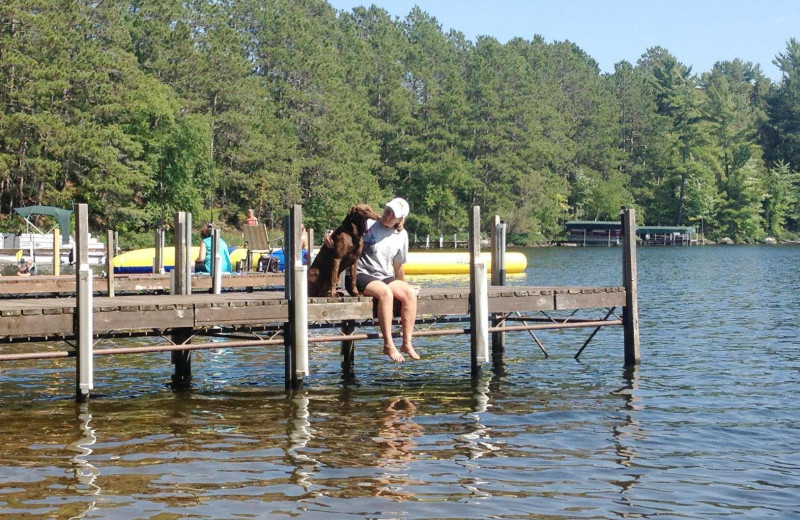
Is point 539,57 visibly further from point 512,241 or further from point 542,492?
point 542,492

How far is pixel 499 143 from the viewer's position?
11019cm

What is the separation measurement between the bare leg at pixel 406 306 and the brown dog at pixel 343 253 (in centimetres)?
57

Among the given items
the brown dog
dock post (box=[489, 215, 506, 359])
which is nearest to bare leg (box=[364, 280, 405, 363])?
the brown dog

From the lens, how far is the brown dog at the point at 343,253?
14.6 meters

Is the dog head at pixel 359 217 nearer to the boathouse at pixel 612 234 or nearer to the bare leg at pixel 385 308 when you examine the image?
the bare leg at pixel 385 308

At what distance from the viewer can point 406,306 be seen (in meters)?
15.0

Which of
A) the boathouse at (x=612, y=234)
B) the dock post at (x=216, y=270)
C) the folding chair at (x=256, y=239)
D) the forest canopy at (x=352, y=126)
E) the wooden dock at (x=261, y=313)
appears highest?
the forest canopy at (x=352, y=126)

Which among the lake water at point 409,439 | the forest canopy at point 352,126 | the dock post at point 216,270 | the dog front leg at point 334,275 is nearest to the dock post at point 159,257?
the dock post at point 216,270

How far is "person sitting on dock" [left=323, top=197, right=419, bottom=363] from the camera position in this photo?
14.8 metres

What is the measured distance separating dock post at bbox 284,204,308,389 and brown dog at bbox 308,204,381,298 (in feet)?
1.34

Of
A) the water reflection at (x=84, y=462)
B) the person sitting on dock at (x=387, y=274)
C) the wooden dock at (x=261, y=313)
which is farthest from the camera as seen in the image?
the person sitting on dock at (x=387, y=274)

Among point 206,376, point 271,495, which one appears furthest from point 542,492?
point 206,376

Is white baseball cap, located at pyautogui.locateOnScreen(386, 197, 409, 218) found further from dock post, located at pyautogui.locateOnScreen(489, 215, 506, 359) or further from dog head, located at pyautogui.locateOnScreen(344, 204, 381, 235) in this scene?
dock post, located at pyautogui.locateOnScreen(489, 215, 506, 359)

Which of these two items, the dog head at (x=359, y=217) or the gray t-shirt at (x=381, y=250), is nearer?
the dog head at (x=359, y=217)
